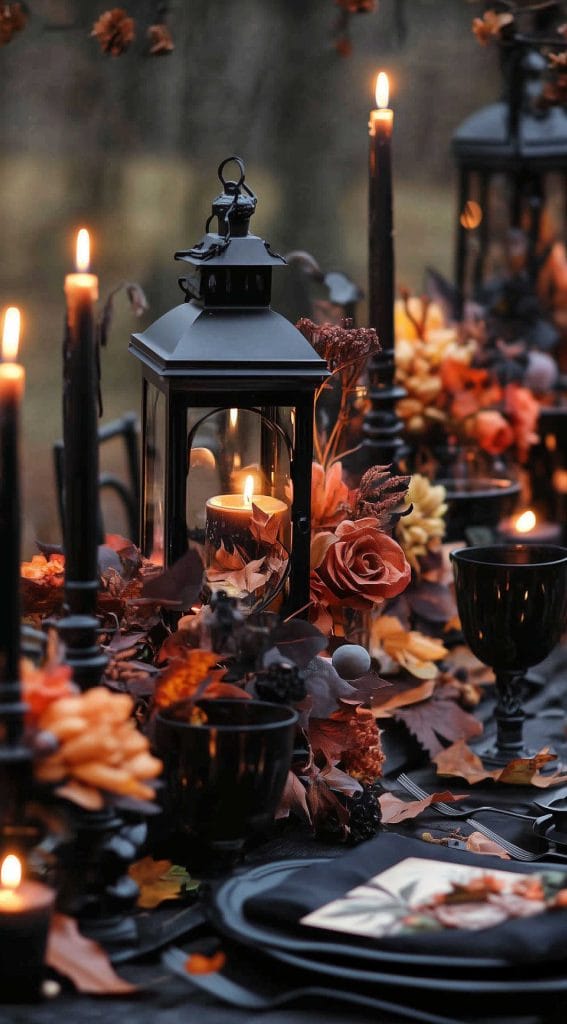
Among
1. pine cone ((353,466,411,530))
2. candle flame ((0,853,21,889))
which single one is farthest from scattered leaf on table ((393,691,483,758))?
candle flame ((0,853,21,889))

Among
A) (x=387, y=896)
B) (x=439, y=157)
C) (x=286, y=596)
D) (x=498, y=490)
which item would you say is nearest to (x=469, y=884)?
(x=387, y=896)

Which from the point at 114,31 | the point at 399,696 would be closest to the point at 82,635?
the point at 399,696

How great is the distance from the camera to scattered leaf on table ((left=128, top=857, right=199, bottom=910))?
50.0 inches

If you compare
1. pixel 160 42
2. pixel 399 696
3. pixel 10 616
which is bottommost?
pixel 399 696

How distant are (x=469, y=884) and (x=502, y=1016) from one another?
0.12 metres

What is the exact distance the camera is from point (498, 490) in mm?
2240

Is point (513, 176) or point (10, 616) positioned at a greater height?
point (513, 176)

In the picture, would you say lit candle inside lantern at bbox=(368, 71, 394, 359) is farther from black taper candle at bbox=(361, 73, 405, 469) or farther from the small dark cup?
the small dark cup

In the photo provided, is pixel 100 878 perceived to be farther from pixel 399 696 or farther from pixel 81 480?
pixel 399 696

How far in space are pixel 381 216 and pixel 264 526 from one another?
541mm

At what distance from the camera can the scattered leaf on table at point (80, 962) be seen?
1.10m

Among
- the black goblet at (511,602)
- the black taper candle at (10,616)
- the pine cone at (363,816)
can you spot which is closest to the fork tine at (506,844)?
the pine cone at (363,816)

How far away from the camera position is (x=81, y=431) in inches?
47.5

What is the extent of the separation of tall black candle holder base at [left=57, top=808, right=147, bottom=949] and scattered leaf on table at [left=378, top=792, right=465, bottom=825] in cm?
39
